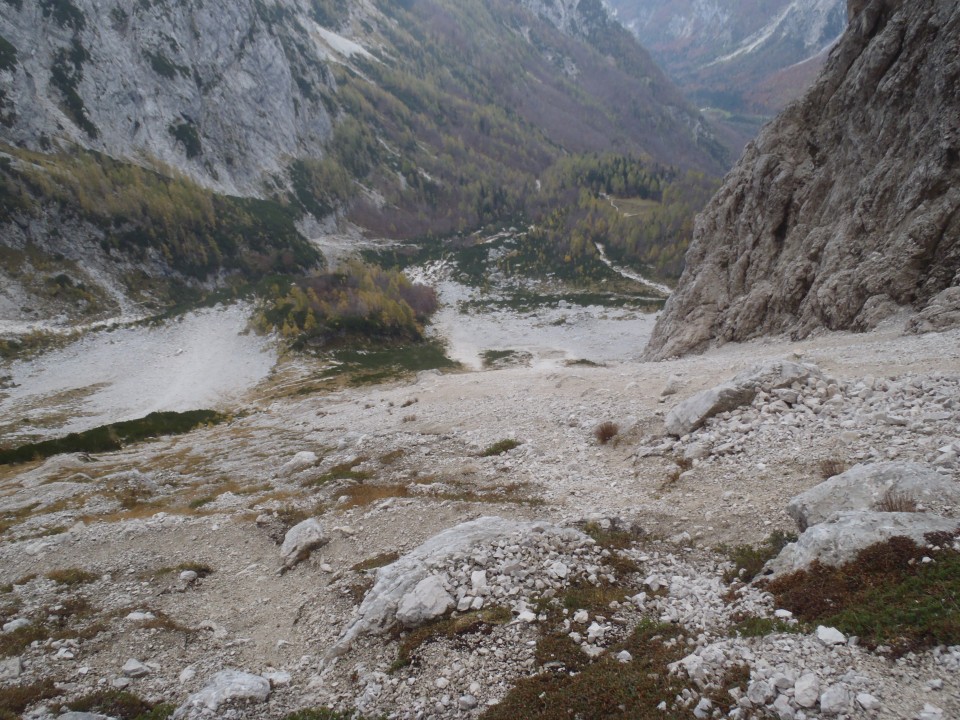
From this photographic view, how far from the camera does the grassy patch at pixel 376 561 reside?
46.5 feet

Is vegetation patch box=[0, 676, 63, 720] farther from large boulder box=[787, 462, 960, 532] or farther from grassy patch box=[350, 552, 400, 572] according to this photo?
large boulder box=[787, 462, 960, 532]

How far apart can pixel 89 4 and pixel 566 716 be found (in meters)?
180

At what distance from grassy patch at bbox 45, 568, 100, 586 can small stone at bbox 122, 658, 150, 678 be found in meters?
7.12

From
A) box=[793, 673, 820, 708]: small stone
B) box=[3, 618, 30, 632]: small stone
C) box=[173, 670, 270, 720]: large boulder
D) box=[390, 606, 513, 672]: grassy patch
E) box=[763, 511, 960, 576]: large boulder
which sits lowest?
box=[3, 618, 30, 632]: small stone

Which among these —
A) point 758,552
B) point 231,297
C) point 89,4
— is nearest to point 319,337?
A: point 231,297

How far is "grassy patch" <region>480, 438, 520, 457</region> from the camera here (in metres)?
23.2

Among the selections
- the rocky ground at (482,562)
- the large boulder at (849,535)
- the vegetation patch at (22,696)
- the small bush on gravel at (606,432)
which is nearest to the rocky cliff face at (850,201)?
the rocky ground at (482,562)

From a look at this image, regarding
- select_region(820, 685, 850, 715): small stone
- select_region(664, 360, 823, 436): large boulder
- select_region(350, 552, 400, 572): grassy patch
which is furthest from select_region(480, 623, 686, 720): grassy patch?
select_region(664, 360, 823, 436): large boulder

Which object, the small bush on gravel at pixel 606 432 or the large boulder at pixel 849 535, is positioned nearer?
the large boulder at pixel 849 535

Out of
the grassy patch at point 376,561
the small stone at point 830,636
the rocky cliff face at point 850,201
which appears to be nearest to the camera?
the small stone at point 830,636

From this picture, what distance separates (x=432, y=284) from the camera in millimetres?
134375

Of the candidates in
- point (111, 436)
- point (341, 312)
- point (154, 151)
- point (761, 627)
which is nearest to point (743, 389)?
point (761, 627)

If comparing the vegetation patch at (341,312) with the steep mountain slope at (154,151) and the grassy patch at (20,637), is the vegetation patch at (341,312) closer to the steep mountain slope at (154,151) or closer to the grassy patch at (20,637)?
the steep mountain slope at (154,151)

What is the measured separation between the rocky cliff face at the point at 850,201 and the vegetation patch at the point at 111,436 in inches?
1879
